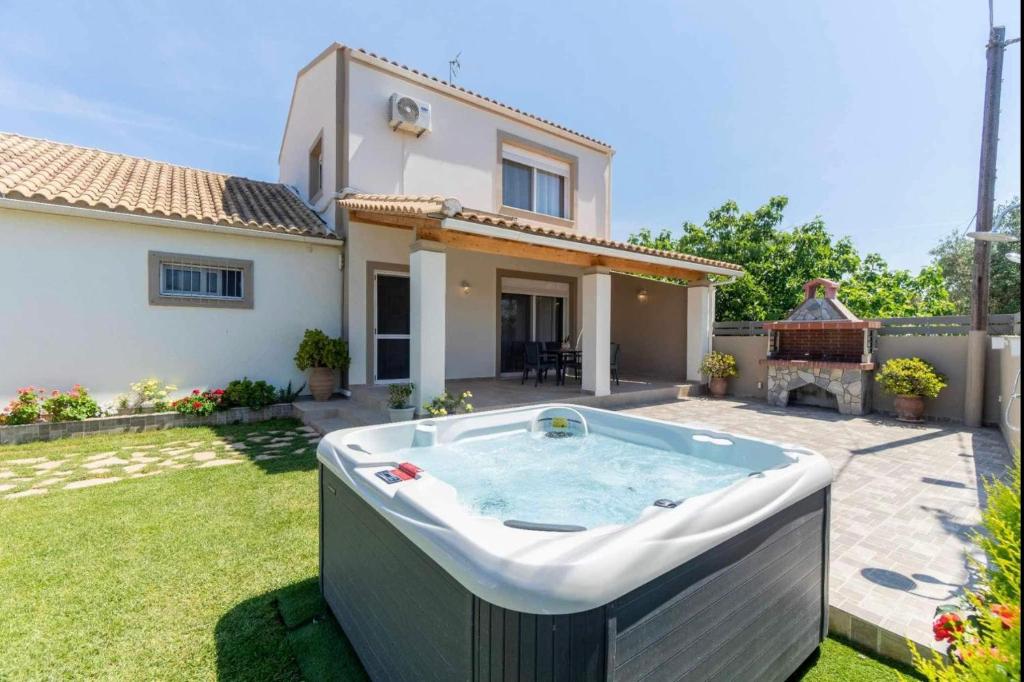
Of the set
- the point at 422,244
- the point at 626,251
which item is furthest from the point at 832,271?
the point at 422,244

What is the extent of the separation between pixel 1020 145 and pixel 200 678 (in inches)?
155

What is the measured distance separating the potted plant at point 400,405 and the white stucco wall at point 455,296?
9.05 ft

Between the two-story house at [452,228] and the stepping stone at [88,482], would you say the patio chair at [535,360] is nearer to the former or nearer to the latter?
the two-story house at [452,228]

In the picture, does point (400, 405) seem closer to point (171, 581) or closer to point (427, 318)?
point (427, 318)

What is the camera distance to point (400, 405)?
7.27 m

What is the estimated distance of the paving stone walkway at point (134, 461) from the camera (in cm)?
Result: 539

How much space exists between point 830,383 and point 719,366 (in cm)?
246

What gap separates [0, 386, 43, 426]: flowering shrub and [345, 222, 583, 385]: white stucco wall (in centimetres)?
468

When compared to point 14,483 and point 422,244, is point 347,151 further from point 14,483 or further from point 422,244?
point 14,483

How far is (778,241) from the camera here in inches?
780

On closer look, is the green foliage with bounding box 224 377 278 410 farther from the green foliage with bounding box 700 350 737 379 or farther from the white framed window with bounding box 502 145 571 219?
the green foliage with bounding box 700 350 737 379

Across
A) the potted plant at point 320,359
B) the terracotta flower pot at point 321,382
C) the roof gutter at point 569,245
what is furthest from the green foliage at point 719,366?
the terracotta flower pot at point 321,382

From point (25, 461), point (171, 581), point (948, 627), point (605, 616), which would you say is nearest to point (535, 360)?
point (171, 581)

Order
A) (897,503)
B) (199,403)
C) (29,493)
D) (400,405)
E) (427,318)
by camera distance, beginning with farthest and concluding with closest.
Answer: (199,403) < (427,318) < (400,405) < (29,493) < (897,503)
